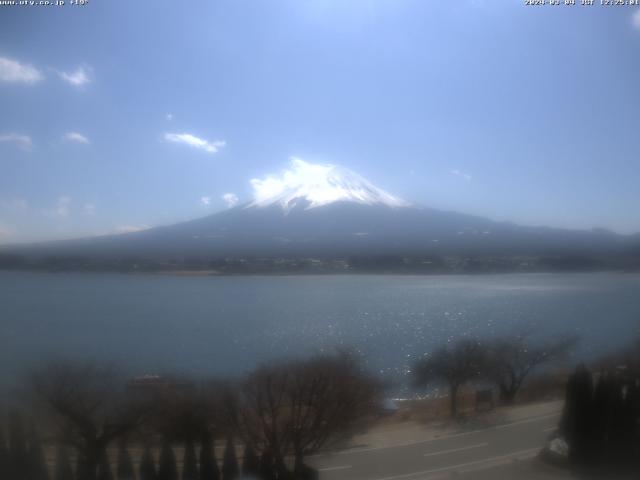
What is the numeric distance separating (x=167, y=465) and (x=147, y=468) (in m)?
0.11

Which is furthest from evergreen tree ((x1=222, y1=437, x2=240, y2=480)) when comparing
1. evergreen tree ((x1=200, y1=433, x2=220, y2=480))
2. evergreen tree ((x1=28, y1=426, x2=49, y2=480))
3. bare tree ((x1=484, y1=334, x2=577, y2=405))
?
bare tree ((x1=484, y1=334, x2=577, y2=405))

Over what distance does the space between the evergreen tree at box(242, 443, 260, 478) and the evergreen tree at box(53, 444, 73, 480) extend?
100cm

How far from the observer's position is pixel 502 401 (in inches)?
141

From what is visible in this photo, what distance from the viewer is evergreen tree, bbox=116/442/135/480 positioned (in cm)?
272

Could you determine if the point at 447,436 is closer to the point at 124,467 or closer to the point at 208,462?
the point at 208,462

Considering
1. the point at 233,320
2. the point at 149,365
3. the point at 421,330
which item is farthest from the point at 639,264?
the point at 149,365

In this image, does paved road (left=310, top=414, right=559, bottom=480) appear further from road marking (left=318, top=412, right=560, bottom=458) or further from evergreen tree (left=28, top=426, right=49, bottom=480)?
evergreen tree (left=28, top=426, right=49, bottom=480)

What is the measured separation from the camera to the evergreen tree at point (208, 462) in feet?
9.13

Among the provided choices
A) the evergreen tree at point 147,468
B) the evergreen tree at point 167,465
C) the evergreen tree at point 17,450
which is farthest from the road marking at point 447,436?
the evergreen tree at point 17,450

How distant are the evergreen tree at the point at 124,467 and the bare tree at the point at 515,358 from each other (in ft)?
8.28

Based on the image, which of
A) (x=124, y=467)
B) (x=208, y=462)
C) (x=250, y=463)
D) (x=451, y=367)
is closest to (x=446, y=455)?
(x=451, y=367)

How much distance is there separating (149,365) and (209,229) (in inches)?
64.8

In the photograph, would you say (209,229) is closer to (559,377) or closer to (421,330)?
(421,330)

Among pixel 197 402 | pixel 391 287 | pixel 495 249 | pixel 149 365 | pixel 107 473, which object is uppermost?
pixel 495 249
